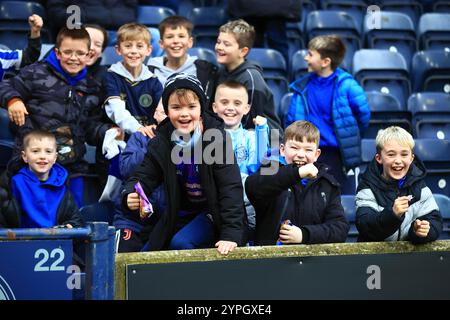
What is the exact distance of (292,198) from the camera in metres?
5.23

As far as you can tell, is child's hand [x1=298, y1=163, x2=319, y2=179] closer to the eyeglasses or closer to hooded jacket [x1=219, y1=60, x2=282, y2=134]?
hooded jacket [x1=219, y1=60, x2=282, y2=134]

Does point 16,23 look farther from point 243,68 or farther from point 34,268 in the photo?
point 34,268

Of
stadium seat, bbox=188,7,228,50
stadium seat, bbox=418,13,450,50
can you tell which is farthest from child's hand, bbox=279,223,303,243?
stadium seat, bbox=418,13,450,50

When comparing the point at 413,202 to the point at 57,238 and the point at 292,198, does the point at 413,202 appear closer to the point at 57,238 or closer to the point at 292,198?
the point at 292,198

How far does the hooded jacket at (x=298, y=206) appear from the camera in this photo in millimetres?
5016

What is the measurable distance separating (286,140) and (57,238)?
166cm

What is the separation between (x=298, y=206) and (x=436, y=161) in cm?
267

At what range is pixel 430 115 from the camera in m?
8.12

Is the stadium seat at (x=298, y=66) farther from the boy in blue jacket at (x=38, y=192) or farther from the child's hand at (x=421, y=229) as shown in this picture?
the child's hand at (x=421, y=229)

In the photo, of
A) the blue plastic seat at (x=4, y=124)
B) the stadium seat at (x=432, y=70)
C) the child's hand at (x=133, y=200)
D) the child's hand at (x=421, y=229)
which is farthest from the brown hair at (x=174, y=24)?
the stadium seat at (x=432, y=70)

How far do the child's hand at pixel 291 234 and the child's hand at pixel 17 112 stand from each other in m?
2.12

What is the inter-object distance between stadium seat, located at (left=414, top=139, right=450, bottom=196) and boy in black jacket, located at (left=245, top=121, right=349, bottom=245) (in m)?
2.36
